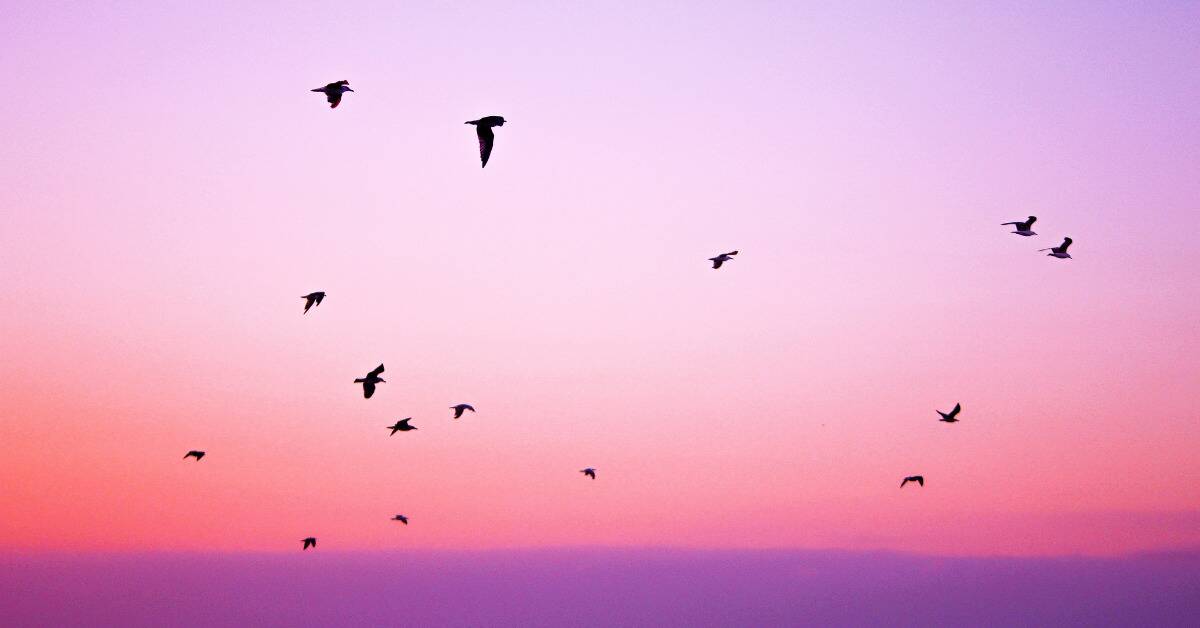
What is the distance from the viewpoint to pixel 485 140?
46.2 m

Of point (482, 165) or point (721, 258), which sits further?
A: point (721, 258)

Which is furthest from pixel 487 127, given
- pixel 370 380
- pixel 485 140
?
pixel 370 380

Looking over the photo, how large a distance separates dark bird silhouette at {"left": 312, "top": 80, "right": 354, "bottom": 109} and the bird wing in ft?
19.2

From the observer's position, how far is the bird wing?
45.1 metres

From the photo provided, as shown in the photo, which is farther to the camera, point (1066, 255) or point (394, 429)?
point (1066, 255)

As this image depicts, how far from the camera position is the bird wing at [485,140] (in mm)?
45144

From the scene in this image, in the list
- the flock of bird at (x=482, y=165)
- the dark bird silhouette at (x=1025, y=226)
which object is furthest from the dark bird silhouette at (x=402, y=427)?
the dark bird silhouette at (x=1025, y=226)

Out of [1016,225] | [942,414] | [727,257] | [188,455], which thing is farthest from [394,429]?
[1016,225]

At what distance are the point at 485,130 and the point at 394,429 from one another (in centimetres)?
1580

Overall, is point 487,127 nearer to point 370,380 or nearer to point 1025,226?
point 370,380

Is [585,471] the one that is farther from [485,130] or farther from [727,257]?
[485,130]

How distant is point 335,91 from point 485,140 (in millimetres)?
7065

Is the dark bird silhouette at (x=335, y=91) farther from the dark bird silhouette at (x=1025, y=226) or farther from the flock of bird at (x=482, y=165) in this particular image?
the dark bird silhouette at (x=1025, y=226)

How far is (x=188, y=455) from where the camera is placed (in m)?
60.7
